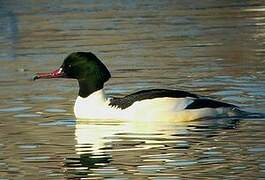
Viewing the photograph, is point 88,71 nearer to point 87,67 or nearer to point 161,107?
point 87,67

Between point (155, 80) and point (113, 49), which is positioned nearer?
point (155, 80)

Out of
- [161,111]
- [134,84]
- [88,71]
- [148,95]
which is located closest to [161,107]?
[161,111]

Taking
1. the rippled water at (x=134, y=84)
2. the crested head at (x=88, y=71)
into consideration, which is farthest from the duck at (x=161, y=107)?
the crested head at (x=88, y=71)

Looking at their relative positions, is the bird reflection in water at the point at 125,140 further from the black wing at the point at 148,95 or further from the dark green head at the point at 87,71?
the dark green head at the point at 87,71

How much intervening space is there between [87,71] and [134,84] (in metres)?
2.26

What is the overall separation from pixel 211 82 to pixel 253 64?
2.14 metres

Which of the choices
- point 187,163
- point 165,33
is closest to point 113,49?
point 165,33

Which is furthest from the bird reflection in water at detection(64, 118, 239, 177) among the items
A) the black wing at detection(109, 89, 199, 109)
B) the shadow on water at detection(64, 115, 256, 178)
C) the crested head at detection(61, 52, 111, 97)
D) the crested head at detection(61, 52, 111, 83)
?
the crested head at detection(61, 52, 111, 83)

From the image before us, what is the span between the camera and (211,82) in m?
17.1

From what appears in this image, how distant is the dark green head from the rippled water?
0.46 m

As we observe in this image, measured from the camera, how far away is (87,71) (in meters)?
15.1

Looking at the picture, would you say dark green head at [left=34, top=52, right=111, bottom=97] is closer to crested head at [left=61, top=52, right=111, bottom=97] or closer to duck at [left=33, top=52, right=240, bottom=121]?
crested head at [left=61, top=52, right=111, bottom=97]

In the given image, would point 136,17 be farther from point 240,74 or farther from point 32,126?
point 32,126

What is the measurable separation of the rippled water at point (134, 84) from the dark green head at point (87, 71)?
1.51 feet
